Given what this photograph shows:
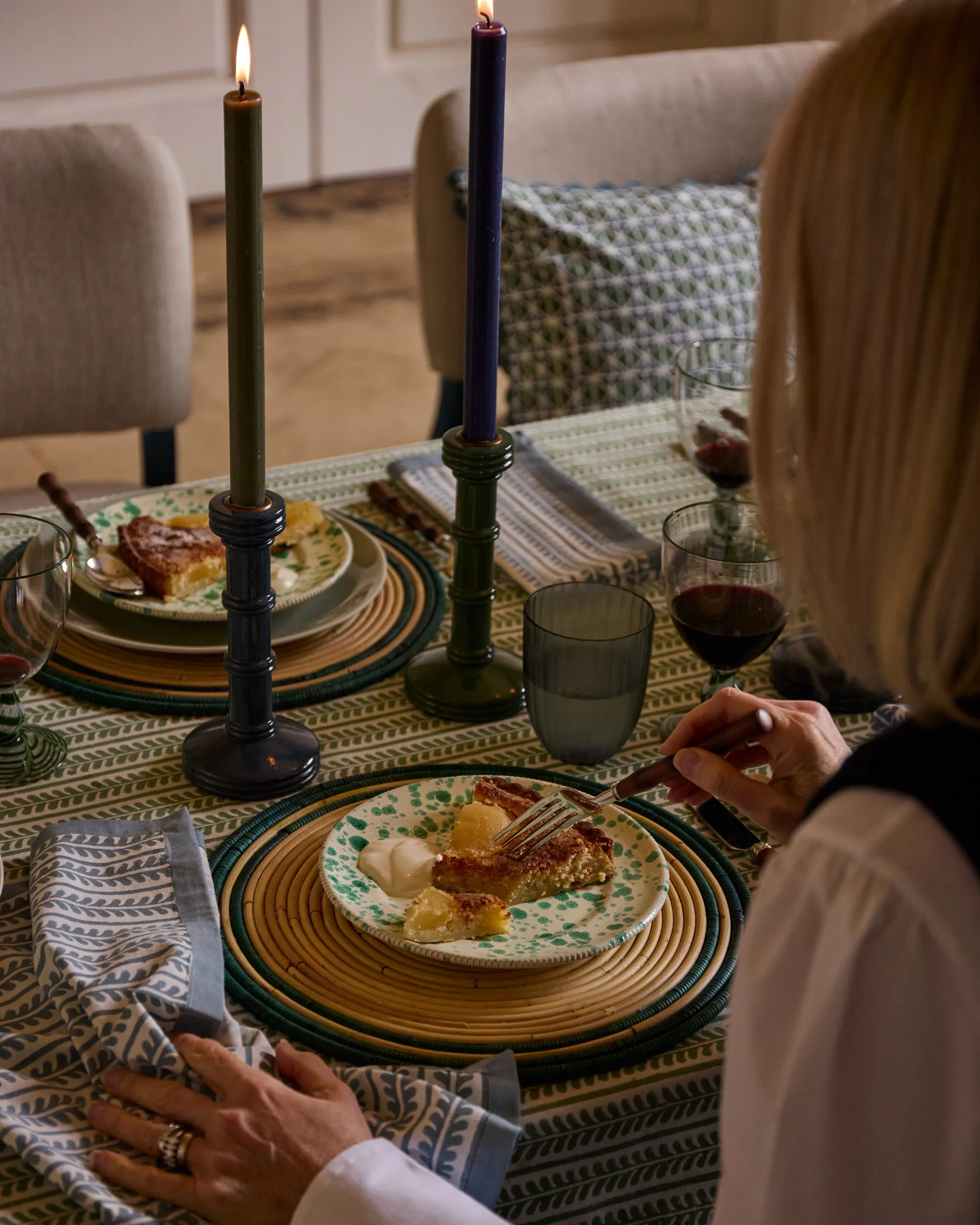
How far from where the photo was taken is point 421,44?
4641 mm

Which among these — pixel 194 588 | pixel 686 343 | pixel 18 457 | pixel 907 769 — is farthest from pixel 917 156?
pixel 18 457

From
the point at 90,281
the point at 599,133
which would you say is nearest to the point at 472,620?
the point at 90,281

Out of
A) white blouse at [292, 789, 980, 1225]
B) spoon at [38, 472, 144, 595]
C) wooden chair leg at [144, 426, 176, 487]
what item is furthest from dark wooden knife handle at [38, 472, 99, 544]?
white blouse at [292, 789, 980, 1225]

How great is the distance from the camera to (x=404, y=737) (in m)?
1.15

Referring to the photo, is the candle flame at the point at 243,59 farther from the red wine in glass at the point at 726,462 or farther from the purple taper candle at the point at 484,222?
the red wine in glass at the point at 726,462

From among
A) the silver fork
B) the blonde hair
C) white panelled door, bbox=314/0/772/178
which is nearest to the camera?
the blonde hair

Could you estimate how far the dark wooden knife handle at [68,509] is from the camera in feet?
4.31

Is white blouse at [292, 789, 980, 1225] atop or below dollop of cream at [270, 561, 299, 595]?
atop

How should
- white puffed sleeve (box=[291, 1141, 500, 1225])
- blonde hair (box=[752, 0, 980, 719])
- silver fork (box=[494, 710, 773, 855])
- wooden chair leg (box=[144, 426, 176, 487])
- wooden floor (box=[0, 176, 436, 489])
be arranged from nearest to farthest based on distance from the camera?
blonde hair (box=[752, 0, 980, 719]) → white puffed sleeve (box=[291, 1141, 500, 1225]) → silver fork (box=[494, 710, 773, 855]) → wooden chair leg (box=[144, 426, 176, 487]) → wooden floor (box=[0, 176, 436, 489])

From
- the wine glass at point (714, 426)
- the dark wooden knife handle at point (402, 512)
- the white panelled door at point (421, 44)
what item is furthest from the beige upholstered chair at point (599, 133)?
the white panelled door at point (421, 44)

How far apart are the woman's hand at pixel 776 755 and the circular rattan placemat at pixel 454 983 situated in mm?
57

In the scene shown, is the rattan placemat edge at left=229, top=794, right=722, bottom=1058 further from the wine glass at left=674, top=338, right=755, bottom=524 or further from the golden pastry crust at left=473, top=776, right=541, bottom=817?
the wine glass at left=674, top=338, right=755, bottom=524

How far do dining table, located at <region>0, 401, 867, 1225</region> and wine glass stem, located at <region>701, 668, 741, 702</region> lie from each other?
2 cm

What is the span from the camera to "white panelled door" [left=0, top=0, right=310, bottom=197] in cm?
405
